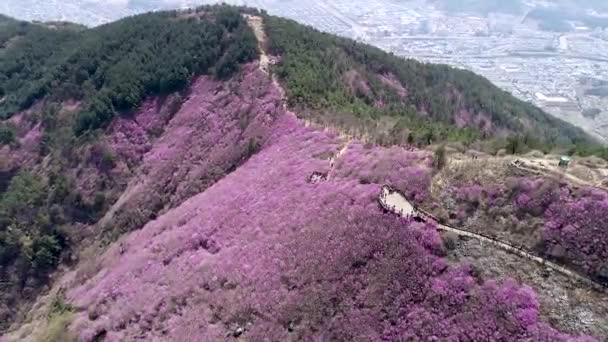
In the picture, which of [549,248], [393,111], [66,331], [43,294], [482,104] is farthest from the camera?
[482,104]

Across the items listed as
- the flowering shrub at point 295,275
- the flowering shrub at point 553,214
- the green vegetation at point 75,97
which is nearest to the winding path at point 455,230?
the flowering shrub at point 553,214

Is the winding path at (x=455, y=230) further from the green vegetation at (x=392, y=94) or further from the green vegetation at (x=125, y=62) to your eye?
the green vegetation at (x=125, y=62)

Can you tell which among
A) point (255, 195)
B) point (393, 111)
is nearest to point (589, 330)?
point (255, 195)

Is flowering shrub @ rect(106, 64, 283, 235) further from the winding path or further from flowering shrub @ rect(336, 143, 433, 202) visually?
the winding path

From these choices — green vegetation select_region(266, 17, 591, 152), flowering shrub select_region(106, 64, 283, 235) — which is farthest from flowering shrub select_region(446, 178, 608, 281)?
flowering shrub select_region(106, 64, 283, 235)

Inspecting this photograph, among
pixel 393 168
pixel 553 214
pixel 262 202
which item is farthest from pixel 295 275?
pixel 553 214

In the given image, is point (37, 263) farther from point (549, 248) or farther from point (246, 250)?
point (549, 248)

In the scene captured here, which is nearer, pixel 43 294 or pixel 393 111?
pixel 43 294
